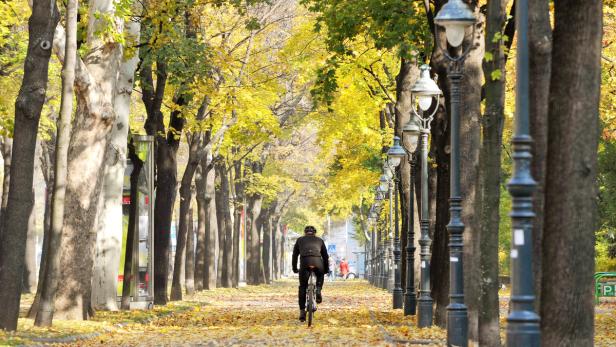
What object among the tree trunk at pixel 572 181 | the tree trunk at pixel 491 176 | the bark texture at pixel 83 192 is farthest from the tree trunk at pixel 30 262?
the tree trunk at pixel 572 181

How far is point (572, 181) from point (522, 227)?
2.10m

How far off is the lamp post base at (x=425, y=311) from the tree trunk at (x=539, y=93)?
1136 cm

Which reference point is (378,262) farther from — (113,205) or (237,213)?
(113,205)

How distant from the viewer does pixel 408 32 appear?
26766 millimetres

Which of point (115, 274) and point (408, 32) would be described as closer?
point (408, 32)

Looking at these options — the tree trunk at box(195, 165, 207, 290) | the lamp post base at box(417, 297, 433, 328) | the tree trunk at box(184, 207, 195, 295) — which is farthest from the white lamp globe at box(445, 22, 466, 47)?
the tree trunk at box(195, 165, 207, 290)

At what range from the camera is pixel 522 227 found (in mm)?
10945

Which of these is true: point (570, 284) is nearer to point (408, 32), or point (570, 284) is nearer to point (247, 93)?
point (408, 32)

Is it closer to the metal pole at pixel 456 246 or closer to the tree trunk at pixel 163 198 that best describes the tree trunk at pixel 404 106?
the tree trunk at pixel 163 198

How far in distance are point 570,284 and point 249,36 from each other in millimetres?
31581

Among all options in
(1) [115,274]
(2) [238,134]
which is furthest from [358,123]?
(1) [115,274]

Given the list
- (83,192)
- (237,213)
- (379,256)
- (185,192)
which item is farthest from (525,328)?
(237,213)

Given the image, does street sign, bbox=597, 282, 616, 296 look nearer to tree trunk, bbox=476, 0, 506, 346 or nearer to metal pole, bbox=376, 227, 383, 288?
metal pole, bbox=376, 227, 383, 288

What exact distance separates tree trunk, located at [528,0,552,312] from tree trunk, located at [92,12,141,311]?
16355 mm
